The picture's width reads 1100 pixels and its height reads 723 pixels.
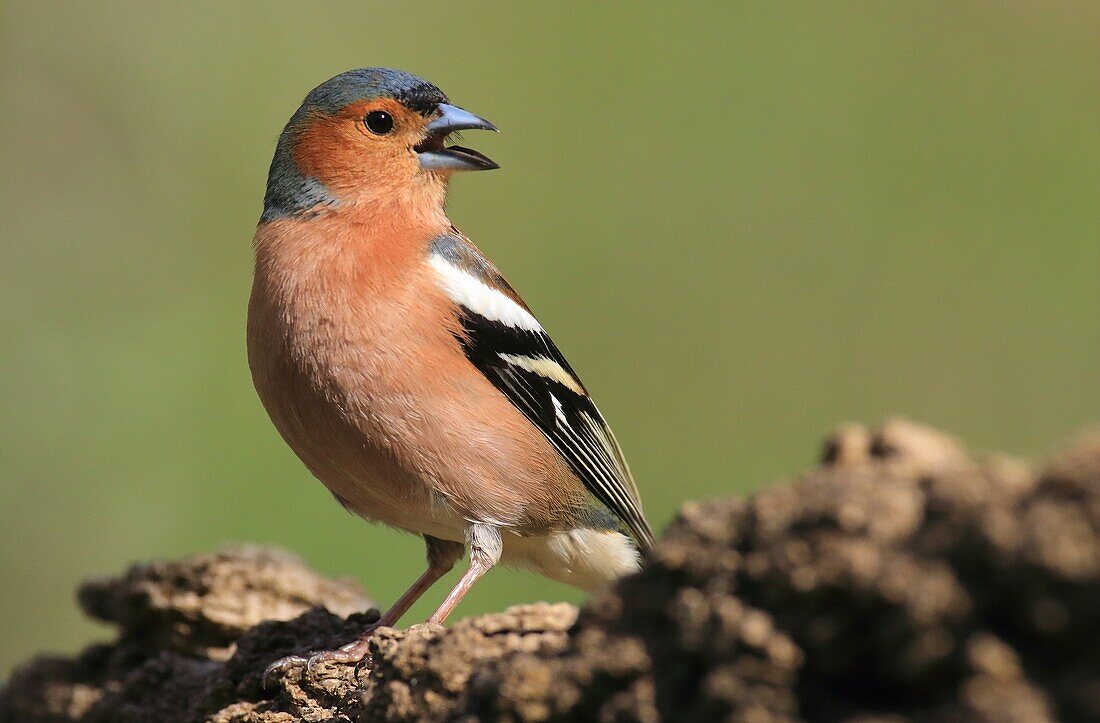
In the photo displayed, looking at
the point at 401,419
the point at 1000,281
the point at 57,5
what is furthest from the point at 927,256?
the point at 57,5

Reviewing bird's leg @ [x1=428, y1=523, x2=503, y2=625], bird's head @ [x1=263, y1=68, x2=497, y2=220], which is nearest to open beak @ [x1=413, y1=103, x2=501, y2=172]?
bird's head @ [x1=263, y1=68, x2=497, y2=220]

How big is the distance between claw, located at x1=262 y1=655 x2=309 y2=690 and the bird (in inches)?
0.4

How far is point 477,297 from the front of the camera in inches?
190

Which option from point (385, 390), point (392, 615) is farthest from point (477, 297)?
point (392, 615)

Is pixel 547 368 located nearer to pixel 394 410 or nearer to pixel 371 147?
pixel 394 410

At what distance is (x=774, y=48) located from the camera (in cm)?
1246

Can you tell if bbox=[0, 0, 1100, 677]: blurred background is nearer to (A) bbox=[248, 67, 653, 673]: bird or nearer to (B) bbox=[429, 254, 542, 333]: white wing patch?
(A) bbox=[248, 67, 653, 673]: bird

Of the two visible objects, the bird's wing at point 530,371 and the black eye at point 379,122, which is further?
the black eye at point 379,122

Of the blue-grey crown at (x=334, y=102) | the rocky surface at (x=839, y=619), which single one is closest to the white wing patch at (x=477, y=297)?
the blue-grey crown at (x=334, y=102)

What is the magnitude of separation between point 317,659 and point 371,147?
223cm

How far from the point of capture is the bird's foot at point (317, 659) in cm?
377

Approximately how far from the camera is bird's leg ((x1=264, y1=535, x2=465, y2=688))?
12.5ft

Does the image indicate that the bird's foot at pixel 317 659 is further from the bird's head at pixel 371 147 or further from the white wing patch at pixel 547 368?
the bird's head at pixel 371 147

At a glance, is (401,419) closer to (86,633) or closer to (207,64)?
(86,633)
